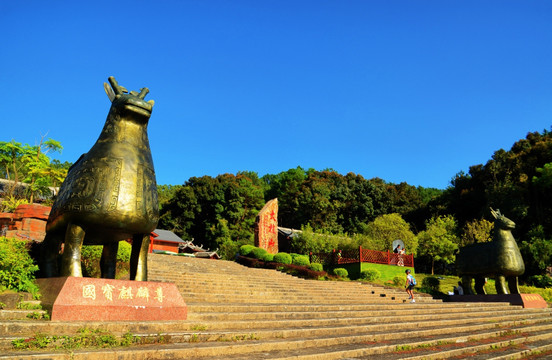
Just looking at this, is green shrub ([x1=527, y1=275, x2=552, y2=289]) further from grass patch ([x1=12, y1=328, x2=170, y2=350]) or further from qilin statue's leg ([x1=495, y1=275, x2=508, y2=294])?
grass patch ([x1=12, y1=328, x2=170, y2=350])

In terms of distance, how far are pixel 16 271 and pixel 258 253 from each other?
754 inches

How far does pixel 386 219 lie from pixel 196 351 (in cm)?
3115

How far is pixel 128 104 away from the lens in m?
6.38

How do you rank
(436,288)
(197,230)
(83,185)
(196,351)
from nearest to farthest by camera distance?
1. (196,351)
2. (83,185)
3. (436,288)
4. (197,230)

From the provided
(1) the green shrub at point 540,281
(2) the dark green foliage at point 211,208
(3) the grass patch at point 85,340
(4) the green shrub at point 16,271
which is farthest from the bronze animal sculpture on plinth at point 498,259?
(2) the dark green foliage at point 211,208

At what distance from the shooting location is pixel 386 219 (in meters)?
33.9

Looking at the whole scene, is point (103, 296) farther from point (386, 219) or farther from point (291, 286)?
point (386, 219)

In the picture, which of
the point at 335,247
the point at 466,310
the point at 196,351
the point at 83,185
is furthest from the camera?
the point at 335,247

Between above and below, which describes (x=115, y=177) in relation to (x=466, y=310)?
above

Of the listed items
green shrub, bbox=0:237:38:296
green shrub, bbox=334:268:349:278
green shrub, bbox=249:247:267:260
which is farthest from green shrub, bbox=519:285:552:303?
green shrub, bbox=0:237:38:296

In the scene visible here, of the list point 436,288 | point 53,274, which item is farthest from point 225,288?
point 436,288

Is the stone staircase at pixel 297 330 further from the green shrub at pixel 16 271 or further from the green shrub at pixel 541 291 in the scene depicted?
the green shrub at pixel 541 291

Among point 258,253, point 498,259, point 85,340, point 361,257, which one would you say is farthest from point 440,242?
point 85,340

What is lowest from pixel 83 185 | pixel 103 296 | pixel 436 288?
pixel 436 288
